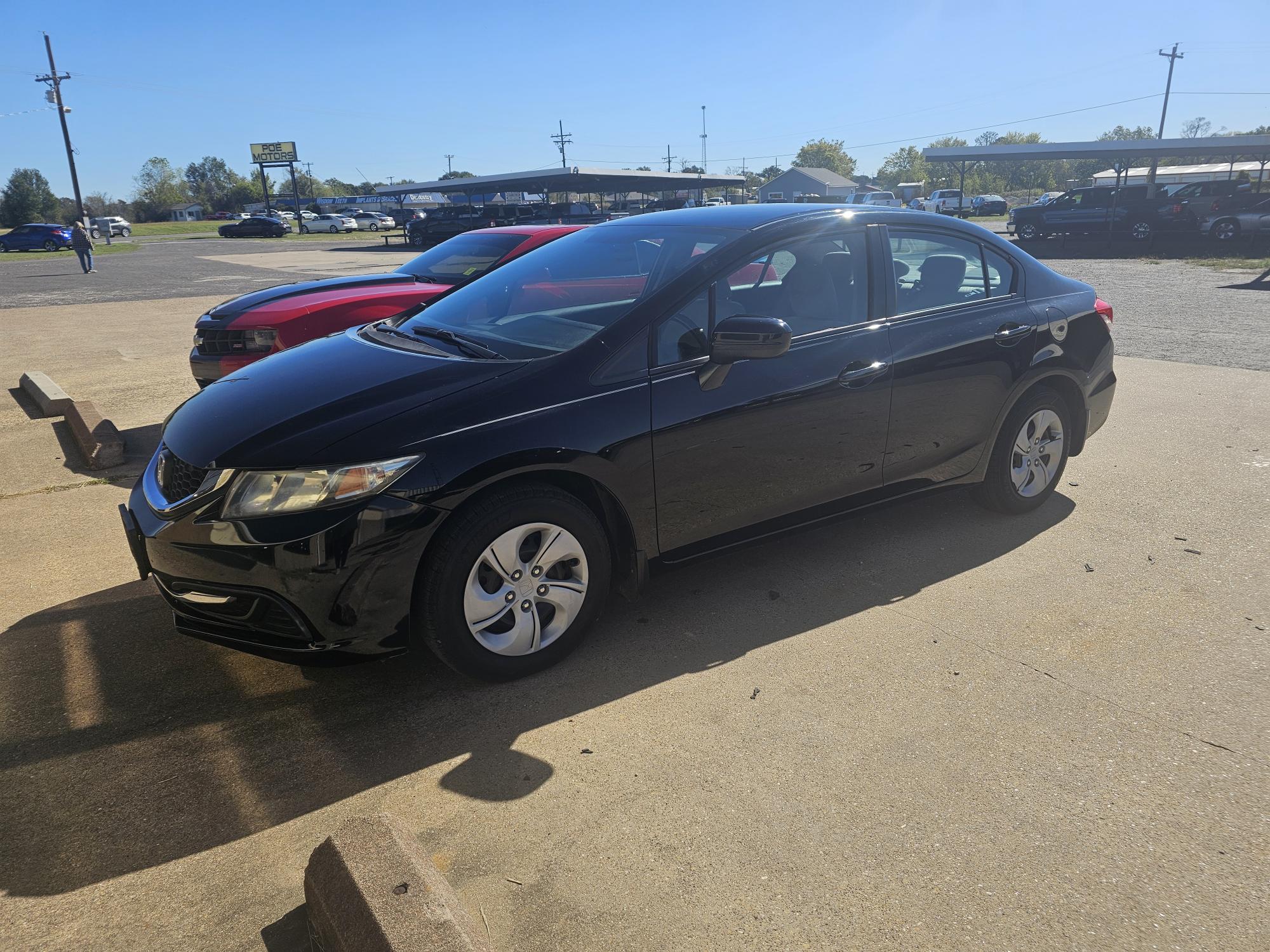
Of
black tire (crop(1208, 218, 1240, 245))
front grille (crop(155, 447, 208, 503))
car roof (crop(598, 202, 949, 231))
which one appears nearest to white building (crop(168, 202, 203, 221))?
black tire (crop(1208, 218, 1240, 245))

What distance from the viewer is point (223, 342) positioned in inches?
255

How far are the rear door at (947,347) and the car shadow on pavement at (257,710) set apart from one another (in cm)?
58

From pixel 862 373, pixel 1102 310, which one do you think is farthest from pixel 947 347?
pixel 1102 310

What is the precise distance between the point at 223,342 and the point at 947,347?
4918mm

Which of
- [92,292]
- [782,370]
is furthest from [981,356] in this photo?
[92,292]

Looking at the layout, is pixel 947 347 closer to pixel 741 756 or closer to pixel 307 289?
pixel 741 756

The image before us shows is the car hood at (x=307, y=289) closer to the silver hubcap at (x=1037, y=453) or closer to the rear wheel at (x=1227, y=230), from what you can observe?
the silver hubcap at (x=1037, y=453)

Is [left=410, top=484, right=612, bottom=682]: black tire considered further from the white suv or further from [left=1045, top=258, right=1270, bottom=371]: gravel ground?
the white suv

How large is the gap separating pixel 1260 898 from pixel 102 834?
3.14 meters

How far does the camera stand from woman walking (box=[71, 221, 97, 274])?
25.2 meters

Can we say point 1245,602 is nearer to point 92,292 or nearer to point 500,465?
point 500,465

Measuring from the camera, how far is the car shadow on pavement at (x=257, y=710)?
8.73 feet

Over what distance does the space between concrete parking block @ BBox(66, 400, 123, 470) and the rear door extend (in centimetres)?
505

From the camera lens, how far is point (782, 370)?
3.88 meters
